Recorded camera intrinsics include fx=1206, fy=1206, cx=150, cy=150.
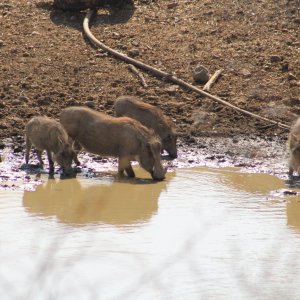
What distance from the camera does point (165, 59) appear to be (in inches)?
632

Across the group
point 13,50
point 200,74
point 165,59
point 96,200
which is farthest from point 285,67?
point 96,200

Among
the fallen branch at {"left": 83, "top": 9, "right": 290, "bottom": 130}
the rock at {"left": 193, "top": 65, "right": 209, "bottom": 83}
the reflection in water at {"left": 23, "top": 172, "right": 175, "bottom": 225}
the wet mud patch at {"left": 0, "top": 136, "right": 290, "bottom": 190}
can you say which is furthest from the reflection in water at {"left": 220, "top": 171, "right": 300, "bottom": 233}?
the rock at {"left": 193, "top": 65, "right": 209, "bottom": 83}

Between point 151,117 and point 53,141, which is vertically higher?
point 151,117

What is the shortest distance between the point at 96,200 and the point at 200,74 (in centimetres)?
475

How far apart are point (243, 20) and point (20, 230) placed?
26.3 feet

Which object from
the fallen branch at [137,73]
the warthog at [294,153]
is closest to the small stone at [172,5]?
the fallen branch at [137,73]

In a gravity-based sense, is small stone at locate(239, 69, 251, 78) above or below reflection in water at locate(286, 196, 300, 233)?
above

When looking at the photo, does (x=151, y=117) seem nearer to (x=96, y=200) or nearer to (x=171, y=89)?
(x=171, y=89)

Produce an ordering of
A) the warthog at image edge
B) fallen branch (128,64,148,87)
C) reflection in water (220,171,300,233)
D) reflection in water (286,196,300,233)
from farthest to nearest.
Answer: the warthog at image edge < fallen branch (128,64,148,87) < reflection in water (220,171,300,233) < reflection in water (286,196,300,233)

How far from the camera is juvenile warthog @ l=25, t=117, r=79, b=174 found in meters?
12.2

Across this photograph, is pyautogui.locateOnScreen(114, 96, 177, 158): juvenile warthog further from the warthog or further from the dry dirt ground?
the warthog

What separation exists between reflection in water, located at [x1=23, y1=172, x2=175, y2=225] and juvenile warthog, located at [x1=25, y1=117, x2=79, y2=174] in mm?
288

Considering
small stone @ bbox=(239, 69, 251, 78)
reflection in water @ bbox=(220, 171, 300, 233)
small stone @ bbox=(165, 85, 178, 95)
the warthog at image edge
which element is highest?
the warthog at image edge

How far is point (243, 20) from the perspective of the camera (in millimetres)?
17062
